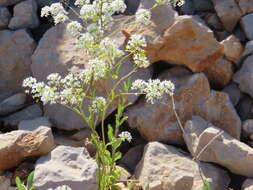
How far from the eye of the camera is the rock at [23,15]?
652 cm

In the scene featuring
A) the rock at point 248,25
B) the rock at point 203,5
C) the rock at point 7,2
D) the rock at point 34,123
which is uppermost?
the rock at point 7,2

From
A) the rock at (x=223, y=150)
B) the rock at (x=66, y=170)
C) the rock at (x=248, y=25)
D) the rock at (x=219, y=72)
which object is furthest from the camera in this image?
the rock at (x=248, y=25)

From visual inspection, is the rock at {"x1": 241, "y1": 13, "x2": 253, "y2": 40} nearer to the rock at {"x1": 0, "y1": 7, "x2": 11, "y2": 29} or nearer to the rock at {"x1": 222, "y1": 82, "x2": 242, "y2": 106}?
the rock at {"x1": 222, "y1": 82, "x2": 242, "y2": 106}

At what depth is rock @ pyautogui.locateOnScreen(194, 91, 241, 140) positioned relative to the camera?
5609 mm

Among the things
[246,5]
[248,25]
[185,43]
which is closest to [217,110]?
[185,43]

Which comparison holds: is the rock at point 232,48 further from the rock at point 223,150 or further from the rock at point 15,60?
the rock at point 15,60

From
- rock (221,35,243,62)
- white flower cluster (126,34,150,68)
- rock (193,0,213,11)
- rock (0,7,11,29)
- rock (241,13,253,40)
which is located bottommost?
rock (221,35,243,62)

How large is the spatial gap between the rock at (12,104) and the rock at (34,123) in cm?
56

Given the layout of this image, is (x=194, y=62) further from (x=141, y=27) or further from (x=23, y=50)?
(x=23, y=50)

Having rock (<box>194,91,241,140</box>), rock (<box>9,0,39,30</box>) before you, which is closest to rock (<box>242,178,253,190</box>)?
rock (<box>194,91,241,140</box>)

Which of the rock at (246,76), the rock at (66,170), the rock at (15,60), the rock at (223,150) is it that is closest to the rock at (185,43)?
the rock at (246,76)

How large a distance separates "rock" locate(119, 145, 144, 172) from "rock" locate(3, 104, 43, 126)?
3.89ft

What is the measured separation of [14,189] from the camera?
4.69m

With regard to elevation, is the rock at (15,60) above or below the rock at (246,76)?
above
